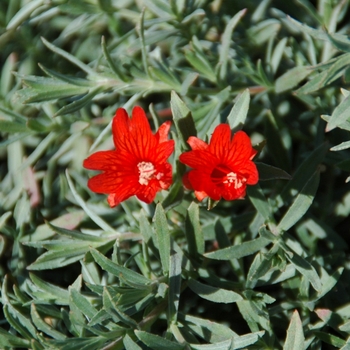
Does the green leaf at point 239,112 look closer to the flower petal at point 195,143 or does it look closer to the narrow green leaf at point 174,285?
the flower petal at point 195,143

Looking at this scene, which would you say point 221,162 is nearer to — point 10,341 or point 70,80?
point 70,80

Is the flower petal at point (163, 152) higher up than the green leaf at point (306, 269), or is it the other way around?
the flower petal at point (163, 152)

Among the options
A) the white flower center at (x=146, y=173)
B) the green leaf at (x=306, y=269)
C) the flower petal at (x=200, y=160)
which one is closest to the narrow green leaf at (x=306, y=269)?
the green leaf at (x=306, y=269)

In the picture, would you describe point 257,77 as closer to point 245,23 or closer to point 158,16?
point 245,23

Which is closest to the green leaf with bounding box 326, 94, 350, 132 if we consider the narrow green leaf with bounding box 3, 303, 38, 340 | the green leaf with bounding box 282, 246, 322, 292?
the green leaf with bounding box 282, 246, 322, 292

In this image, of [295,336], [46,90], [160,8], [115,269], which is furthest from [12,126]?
[295,336]

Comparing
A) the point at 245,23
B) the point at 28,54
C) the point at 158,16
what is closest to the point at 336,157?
the point at 245,23
